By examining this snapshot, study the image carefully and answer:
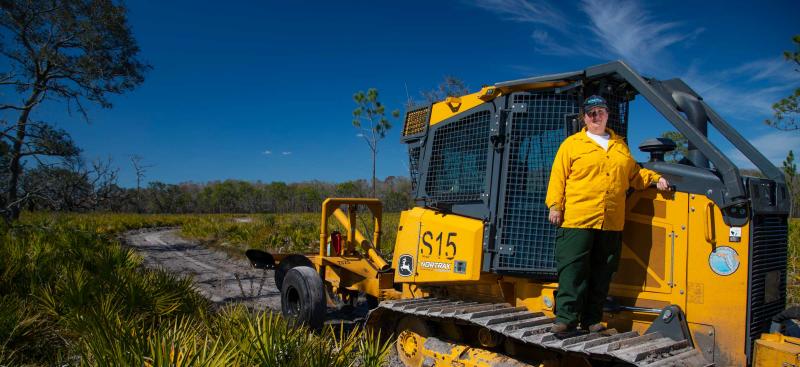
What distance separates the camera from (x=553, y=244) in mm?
4293

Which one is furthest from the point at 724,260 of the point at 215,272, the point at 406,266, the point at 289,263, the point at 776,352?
the point at 215,272

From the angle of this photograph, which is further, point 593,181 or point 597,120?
point 597,120

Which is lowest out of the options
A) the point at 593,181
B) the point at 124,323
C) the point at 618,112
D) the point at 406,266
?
the point at 124,323

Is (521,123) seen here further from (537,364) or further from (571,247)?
(537,364)

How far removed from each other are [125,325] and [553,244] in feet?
11.4

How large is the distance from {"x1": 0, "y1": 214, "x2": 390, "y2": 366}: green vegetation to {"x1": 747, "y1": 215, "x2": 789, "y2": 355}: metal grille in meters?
2.67

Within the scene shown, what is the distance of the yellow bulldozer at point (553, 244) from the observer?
3514 millimetres

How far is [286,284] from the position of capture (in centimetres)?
690

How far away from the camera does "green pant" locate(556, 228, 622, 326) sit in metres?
3.70

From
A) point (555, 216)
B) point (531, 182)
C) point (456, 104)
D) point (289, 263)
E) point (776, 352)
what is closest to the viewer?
point (776, 352)

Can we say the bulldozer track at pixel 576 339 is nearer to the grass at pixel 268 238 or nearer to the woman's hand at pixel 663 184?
the woman's hand at pixel 663 184

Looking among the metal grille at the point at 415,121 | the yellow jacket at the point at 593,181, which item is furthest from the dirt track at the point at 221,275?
the yellow jacket at the point at 593,181

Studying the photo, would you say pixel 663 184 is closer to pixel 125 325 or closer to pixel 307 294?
pixel 125 325

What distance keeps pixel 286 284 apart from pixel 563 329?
422 centimetres
